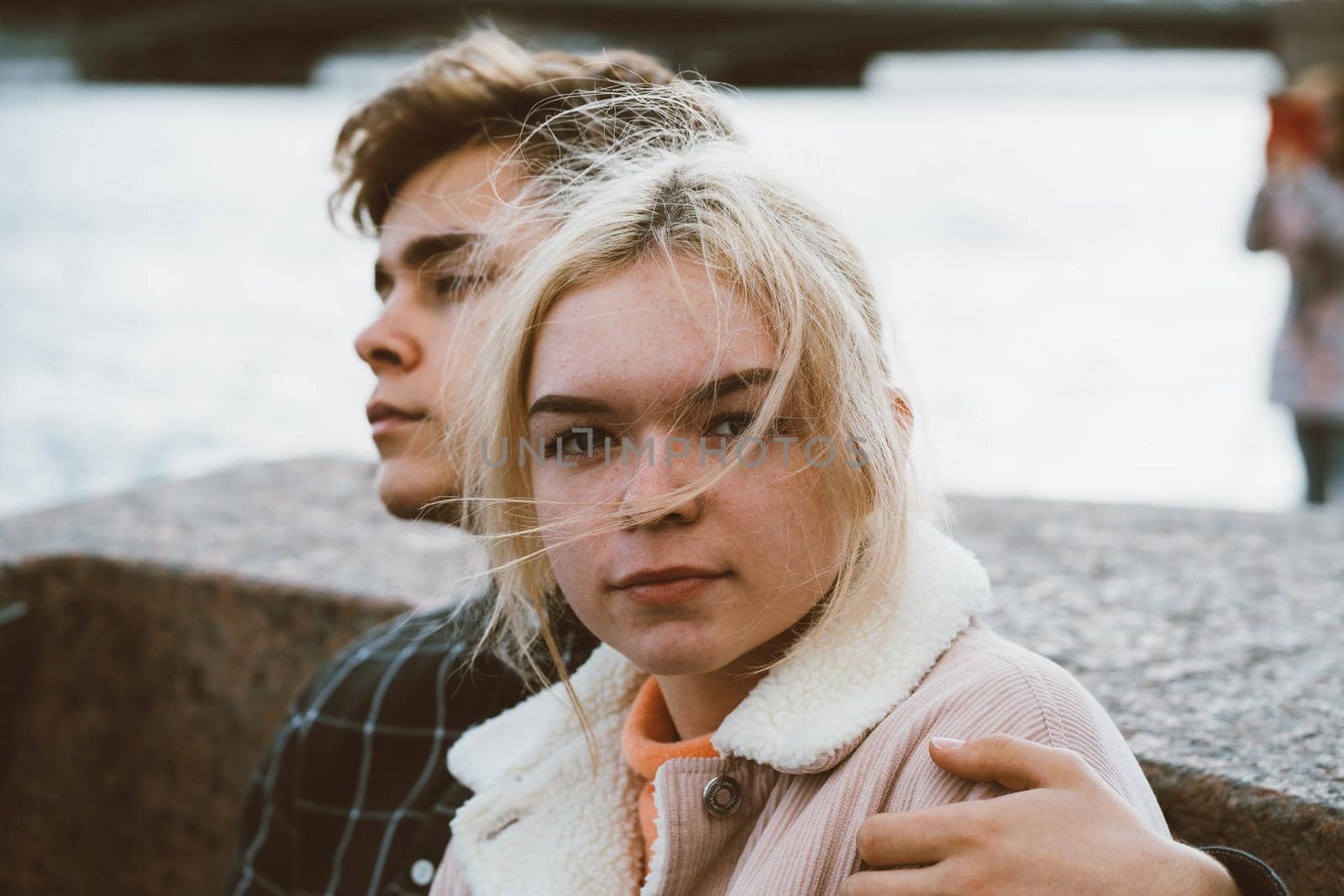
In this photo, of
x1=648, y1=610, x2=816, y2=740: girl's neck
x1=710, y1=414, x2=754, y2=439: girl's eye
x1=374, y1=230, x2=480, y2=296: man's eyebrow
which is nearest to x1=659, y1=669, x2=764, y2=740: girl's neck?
x1=648, y1=610, x2=816, y2=740: girl's neck

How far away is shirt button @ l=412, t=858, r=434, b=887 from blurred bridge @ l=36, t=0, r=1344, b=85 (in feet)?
85.4

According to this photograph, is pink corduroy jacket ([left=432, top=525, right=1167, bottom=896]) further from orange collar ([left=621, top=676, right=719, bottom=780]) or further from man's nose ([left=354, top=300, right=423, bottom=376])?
man's nose ([left=354, top=300, right=423, bottom=376])

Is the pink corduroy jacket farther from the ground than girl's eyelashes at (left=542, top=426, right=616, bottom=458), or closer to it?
closer to it

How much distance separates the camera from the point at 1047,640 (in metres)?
1.73

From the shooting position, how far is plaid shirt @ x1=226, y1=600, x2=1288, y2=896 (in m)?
1.66

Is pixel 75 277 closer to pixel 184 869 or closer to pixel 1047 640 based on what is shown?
pixel 184 869

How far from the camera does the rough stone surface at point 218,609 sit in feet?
6.66

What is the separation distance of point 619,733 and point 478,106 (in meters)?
1.01

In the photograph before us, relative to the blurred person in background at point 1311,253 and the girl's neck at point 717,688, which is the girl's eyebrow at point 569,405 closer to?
the girl's neck at point 717,688

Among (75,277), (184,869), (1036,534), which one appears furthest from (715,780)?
(75,277)

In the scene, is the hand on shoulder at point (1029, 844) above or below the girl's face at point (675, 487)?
below

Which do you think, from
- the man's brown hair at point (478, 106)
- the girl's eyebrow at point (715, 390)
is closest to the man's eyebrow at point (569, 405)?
the girl's eyebrow at point (715, 390)

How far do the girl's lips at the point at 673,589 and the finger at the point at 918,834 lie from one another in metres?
0.24

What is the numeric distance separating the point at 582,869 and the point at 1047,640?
2.84 ft
